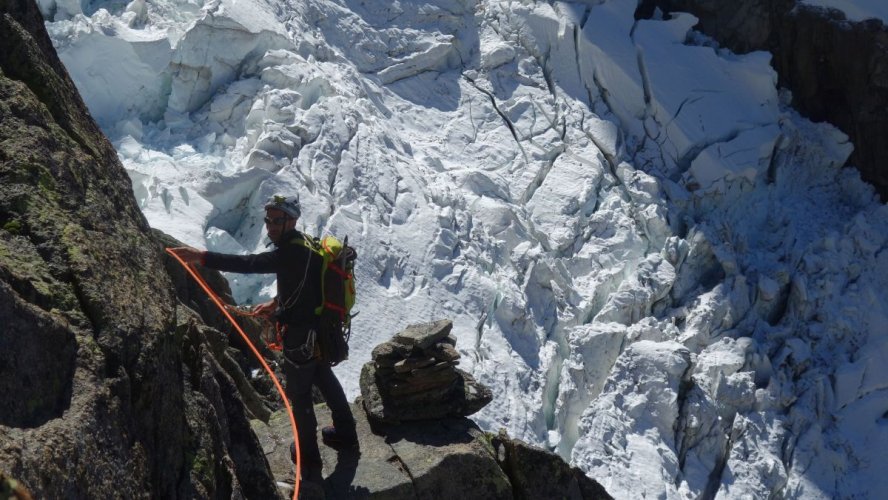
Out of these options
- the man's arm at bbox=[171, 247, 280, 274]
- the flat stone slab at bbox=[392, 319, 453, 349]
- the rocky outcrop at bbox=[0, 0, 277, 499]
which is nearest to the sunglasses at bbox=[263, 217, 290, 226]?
the man's arm at bbox=[171, 247, 280, 274]

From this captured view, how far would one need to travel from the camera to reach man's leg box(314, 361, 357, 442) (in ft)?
16.5

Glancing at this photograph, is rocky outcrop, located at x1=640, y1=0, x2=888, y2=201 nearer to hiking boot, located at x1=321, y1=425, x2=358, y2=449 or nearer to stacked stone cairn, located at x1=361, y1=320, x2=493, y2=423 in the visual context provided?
stacked stone cairn, located at x1=361, y1=320, x2=493, y2=423

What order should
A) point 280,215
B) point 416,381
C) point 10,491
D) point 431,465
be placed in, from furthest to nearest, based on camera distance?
point 416,381, point 431,465, point 280,215, point 10,491

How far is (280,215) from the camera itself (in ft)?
15.5

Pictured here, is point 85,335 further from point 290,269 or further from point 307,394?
point 307,394

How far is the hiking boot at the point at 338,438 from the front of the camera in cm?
530

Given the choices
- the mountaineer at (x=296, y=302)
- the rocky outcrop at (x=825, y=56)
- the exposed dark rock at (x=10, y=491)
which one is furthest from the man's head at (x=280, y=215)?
the rocky outcrop at (x=825, y=56)

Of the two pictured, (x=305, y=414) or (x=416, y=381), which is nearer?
(x=305, y=414)

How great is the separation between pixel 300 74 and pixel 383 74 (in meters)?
1.42

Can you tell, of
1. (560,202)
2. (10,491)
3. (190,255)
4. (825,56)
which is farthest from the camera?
(825,56)

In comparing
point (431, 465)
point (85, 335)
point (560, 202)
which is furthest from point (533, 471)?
point (560, 202)

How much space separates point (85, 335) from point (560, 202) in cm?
755

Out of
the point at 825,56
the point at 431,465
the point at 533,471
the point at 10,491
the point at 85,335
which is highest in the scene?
the point at 10,491

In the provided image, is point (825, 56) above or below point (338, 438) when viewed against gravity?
below
